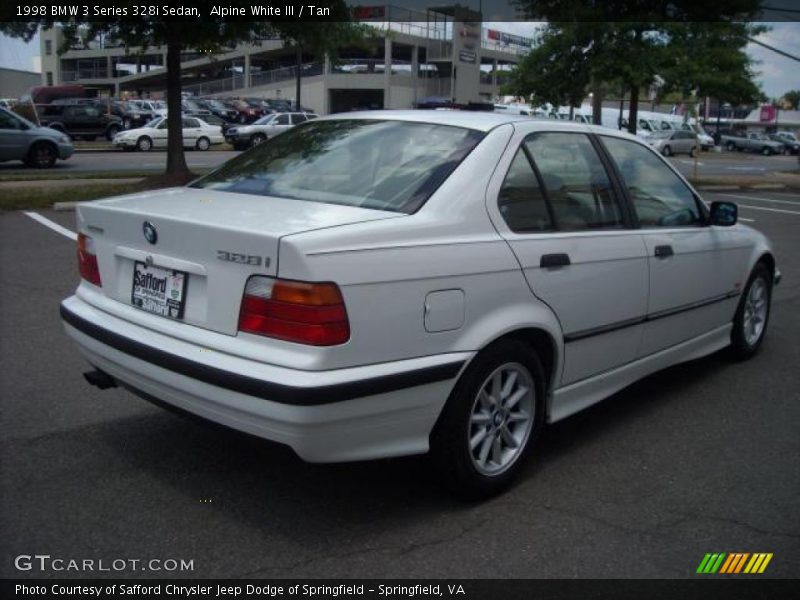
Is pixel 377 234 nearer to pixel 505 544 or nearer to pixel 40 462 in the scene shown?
pixel 505 544

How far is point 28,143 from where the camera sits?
20016mm

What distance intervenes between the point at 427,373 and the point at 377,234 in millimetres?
550

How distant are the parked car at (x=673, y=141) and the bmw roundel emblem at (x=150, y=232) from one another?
4169 centimetres

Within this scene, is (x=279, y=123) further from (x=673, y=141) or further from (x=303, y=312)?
(x=303, y=312)

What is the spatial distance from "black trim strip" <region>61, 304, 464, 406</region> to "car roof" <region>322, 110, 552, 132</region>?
49.8 inches

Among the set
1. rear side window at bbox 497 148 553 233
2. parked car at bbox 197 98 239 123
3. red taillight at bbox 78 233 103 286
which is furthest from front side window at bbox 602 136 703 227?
parked car at bbox 197 98 239 123

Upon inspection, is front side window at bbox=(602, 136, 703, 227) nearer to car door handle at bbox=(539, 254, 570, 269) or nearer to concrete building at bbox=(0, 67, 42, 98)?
car door handle at bbox=(539, 254, 570, 269)

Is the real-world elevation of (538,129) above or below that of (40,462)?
above

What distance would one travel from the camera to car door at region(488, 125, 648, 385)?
11.9 ft

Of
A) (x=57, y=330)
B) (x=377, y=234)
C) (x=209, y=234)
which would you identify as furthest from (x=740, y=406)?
(x=57, y=330)

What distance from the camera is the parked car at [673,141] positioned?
139 ft

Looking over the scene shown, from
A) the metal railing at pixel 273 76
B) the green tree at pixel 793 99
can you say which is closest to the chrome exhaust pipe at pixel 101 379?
the metal railing at pixel 273 76

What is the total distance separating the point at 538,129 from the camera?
13.1ft
